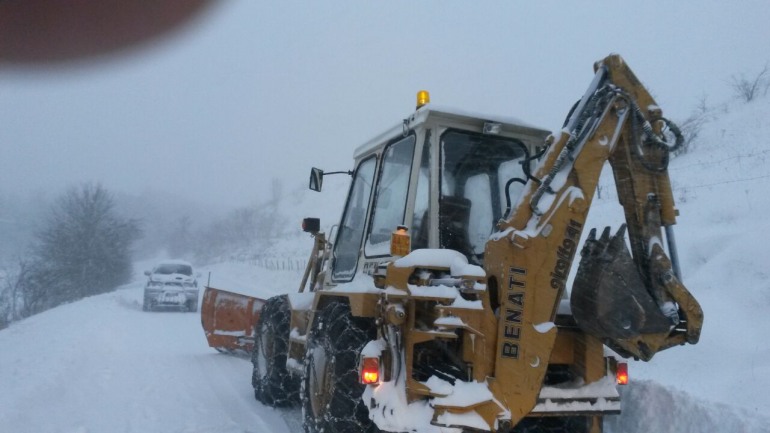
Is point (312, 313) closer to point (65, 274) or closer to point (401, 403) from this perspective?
point (401, 403)

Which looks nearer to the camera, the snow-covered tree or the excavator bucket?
the excavator bucket

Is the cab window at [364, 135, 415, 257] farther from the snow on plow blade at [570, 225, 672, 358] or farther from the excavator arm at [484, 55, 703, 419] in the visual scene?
the snow on plow blade at [570, 225, 672, 358]

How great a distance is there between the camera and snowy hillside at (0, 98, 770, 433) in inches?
186

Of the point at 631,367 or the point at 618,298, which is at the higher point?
the point at 618,298

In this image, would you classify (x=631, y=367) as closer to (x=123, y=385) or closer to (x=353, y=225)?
(x=353, y=225)

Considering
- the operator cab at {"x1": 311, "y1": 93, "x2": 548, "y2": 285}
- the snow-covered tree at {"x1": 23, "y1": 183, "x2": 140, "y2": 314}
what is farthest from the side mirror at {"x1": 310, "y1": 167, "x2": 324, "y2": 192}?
the snow-covered tree at {"x1": 23, "y1": 183, "x2": 140, "y2": 314}

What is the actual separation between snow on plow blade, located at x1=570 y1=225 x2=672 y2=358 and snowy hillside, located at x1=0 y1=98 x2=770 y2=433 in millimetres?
1285

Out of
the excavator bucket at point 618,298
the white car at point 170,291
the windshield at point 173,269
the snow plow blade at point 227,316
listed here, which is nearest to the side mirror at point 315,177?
the excavator bucket at point 618,298

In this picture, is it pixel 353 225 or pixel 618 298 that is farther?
pixel 353 225

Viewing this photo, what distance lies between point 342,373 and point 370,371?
0.69 m

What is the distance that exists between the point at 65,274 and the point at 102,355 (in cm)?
3076

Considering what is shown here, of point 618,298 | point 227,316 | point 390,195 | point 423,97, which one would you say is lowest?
point 227,316

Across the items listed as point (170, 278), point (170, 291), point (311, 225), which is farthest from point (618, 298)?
point (170, 278)

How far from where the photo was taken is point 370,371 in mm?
3529
